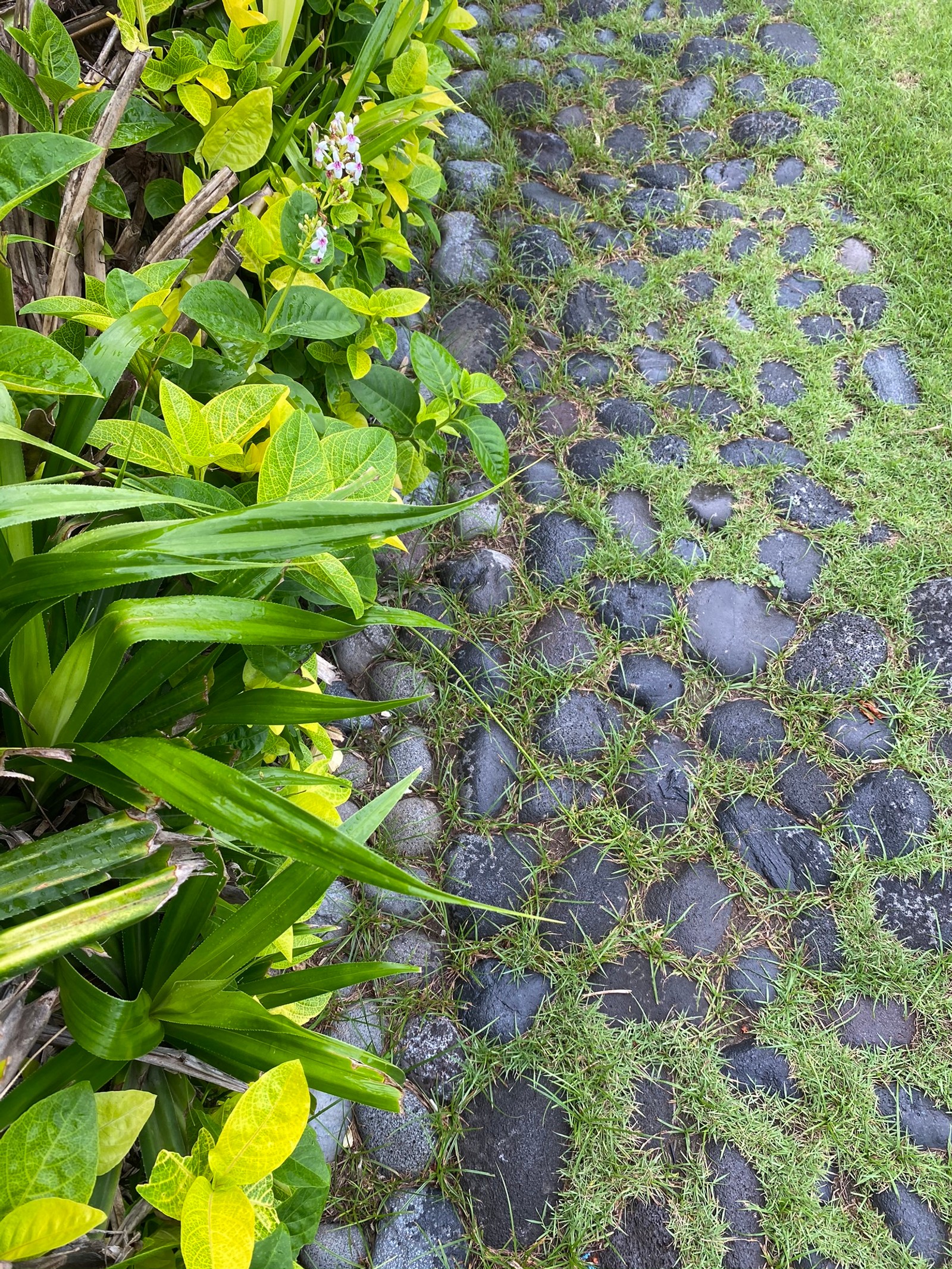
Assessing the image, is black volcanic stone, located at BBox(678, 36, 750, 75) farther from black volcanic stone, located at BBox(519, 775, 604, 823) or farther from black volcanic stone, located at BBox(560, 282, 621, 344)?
black volcanic stone, located at BBox(519, 775, 604, 823)

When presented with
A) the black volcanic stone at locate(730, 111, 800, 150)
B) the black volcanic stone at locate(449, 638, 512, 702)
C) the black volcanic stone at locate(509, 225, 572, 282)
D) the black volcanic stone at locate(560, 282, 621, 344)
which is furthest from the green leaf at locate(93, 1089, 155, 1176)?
the black volcanic stone at locate(730, 111, 800, 150)

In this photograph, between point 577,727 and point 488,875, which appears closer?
point 488,875

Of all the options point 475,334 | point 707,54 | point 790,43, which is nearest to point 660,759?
point 475,334

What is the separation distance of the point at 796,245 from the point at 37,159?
2.44 metres

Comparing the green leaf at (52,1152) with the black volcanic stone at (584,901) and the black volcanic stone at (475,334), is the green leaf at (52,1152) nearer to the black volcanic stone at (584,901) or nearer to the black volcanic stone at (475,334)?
the black volcanic stone at (584,901)

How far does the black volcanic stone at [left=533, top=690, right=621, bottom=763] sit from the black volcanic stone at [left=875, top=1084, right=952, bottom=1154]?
0.83 meters

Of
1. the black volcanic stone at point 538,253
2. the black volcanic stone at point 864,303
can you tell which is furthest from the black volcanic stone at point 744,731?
the black volcanic stone at point 538,253

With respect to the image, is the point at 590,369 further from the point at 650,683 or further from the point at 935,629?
the point at 935,629

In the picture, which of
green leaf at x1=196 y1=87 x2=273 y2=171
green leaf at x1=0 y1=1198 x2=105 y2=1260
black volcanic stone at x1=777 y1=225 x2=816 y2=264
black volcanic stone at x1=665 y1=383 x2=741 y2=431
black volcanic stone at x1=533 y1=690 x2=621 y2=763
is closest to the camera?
green leaf at x1=0 y1=1198 x2=105 y2=1260

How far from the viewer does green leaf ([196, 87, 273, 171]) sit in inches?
45.4

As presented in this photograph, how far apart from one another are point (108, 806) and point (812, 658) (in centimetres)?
162

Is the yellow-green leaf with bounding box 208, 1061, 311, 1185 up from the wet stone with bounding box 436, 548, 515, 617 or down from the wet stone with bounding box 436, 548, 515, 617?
up

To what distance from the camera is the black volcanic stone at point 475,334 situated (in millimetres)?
2420

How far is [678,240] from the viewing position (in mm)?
2736
